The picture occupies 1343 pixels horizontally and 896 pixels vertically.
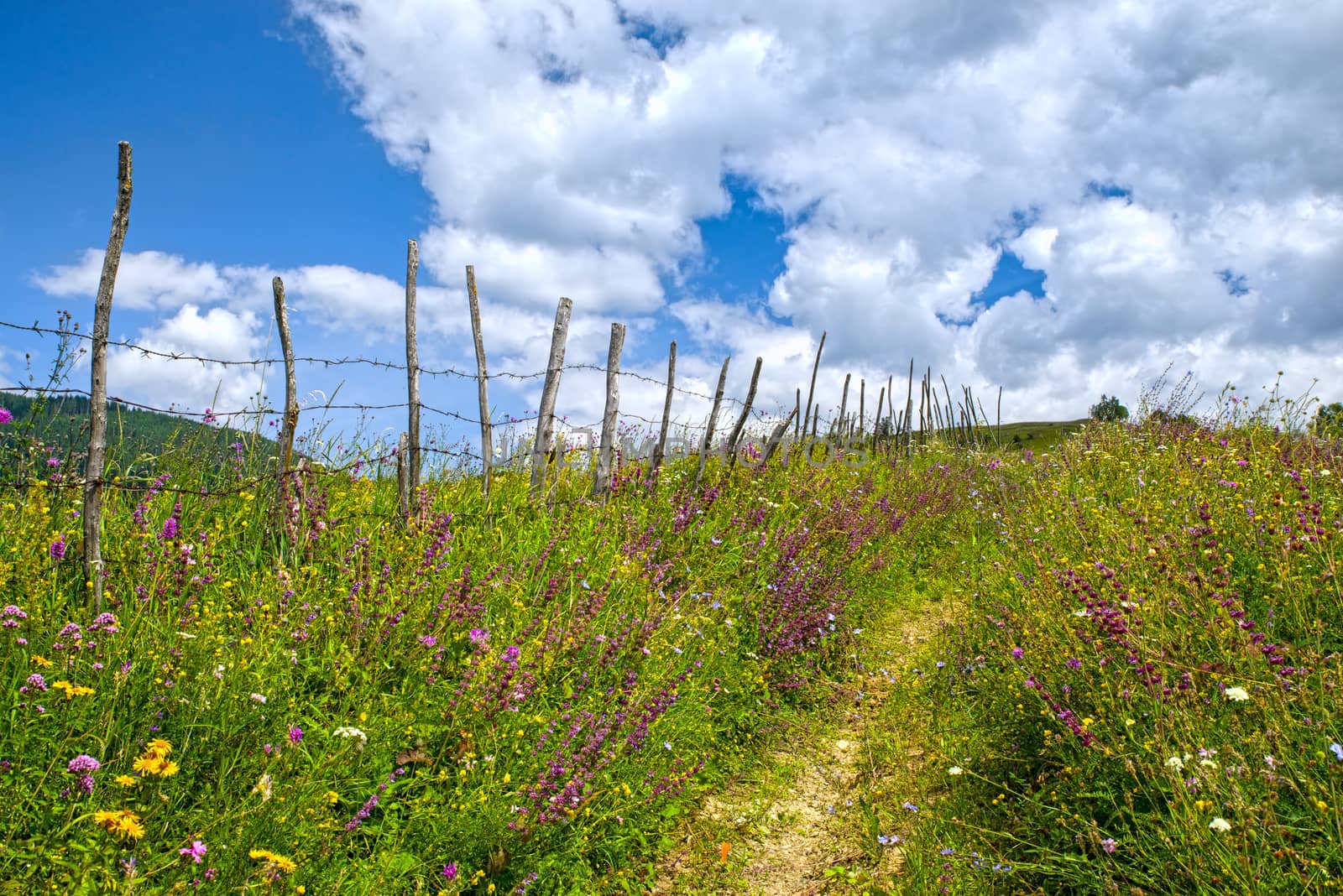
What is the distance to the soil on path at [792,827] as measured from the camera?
11.1ft

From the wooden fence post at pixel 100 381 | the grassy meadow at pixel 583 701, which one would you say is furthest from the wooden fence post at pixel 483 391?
the wooden fence post at pixel 100 381

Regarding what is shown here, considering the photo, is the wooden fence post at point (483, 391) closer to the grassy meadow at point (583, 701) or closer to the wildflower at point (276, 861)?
the grassy meadow at point (583, 701)

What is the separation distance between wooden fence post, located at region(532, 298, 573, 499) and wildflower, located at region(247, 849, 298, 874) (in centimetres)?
417

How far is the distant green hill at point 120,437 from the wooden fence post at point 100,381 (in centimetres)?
39

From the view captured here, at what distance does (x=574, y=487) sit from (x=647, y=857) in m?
4.01

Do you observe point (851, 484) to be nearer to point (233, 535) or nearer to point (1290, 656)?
point (1290, 656)

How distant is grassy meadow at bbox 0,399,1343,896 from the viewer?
2547mm

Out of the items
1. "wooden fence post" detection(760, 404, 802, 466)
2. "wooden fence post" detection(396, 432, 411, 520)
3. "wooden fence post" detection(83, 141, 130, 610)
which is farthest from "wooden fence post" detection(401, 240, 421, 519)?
"wooden fence post" detection(760, 404, 802, 466)

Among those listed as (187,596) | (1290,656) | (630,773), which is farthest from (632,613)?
(1290,656)

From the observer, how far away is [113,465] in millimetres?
4980

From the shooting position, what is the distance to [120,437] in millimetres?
5090

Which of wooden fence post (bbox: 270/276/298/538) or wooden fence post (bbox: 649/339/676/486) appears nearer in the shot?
wooden fence post (bbox: 270/276/298/538)

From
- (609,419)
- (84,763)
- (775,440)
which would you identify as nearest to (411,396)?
(609,419)

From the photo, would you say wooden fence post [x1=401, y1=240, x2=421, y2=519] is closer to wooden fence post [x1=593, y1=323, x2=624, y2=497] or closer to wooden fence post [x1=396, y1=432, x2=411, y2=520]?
wooden fence post [x1=396, y1=432, x2=411, y2=520]
